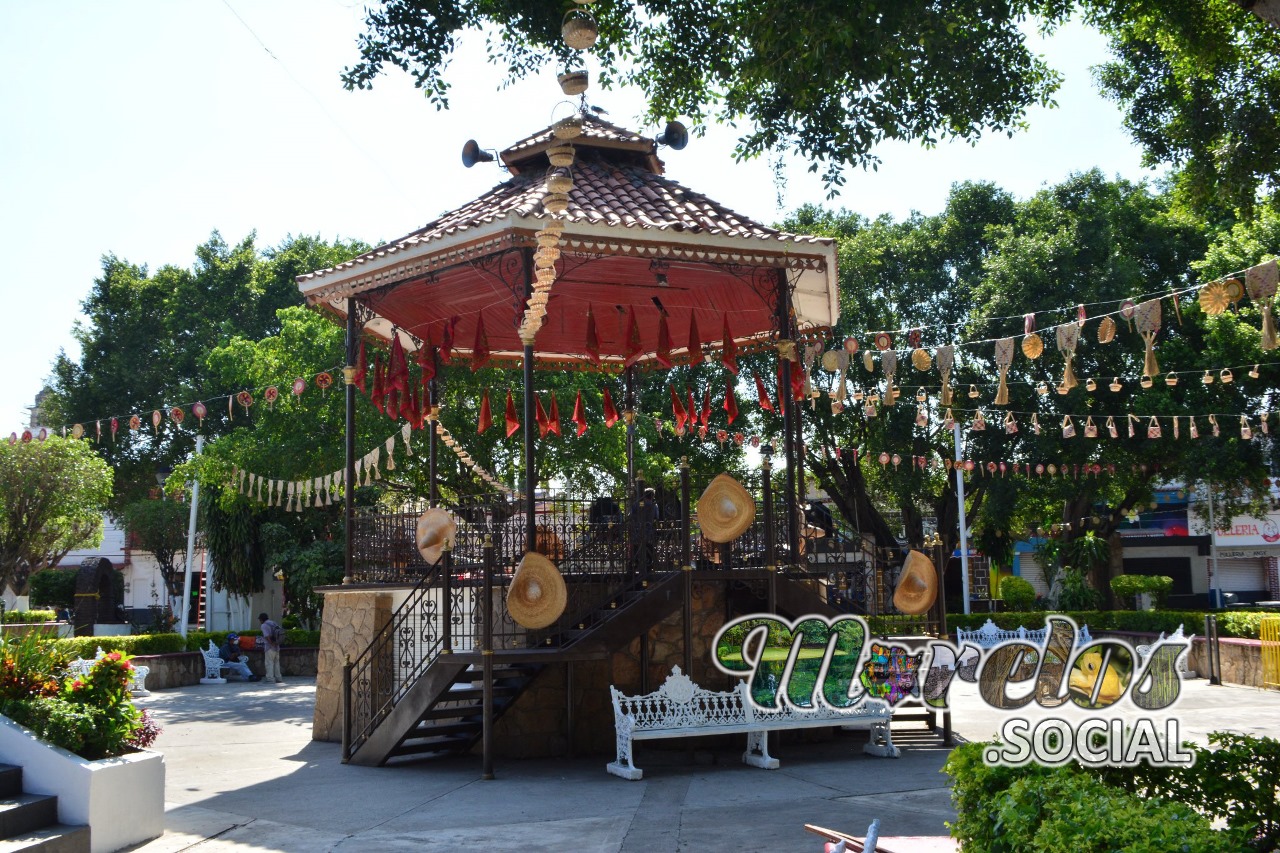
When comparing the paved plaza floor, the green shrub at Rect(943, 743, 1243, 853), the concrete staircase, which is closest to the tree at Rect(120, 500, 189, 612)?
the paved plaza floor

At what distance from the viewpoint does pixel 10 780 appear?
28.3 feet

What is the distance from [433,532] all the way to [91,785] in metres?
5.82

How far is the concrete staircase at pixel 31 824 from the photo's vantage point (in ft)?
26.2

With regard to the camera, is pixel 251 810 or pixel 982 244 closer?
pixel 251 810

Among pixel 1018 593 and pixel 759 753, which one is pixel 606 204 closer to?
pixel 759 753

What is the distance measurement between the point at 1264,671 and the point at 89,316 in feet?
136

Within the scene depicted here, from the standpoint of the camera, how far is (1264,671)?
819 inches

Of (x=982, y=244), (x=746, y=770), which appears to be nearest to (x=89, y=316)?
(x=982, y=244)

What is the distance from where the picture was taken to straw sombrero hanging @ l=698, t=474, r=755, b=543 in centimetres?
1302

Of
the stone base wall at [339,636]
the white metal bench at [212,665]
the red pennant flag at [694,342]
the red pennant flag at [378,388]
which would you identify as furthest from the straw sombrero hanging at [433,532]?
the white metal bench at [212,665]

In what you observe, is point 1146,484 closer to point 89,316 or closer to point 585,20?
point 585,20

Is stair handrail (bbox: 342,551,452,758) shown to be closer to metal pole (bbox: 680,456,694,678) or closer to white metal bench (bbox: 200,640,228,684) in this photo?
metal pole (bbox: 680,456,694,678)

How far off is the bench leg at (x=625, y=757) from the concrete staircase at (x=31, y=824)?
17.8 ft

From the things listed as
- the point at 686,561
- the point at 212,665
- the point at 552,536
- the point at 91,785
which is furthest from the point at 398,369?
the point at 212,665
